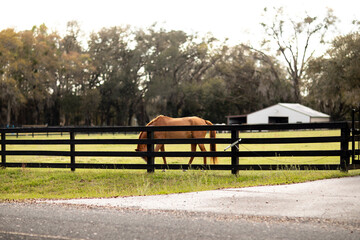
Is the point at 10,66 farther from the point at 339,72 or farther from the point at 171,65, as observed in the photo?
the point at 339,72

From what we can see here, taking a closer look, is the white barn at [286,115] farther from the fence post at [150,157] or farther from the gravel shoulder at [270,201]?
Result: the gravel shoulder at [270,201]

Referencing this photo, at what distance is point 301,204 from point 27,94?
60.0 m

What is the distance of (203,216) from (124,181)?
206 inches

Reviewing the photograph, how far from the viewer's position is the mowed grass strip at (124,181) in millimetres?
10367

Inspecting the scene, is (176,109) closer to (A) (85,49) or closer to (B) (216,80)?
(B) (216,80)

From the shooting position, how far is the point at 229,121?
67500mm

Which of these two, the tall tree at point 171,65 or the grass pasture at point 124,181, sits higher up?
the tall tree at point 171,65

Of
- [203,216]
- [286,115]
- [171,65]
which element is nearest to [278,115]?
[286,115]

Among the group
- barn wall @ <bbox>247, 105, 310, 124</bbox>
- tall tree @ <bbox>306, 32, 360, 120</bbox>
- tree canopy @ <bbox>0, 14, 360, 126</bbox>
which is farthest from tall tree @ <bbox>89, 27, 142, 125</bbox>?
tall tree @ <bbox>306, 32, 360, 120</bbox>

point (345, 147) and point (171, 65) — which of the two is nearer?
point (345, 147)

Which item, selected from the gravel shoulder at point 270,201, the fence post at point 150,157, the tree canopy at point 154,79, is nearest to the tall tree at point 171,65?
the tree canopy at point 154,79

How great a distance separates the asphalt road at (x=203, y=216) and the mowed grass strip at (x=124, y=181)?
1153mm

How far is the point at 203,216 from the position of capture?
23.3ft

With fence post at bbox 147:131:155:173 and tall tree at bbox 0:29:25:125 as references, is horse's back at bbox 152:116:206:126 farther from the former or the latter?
tall tree at bbox 0:29:25:125
